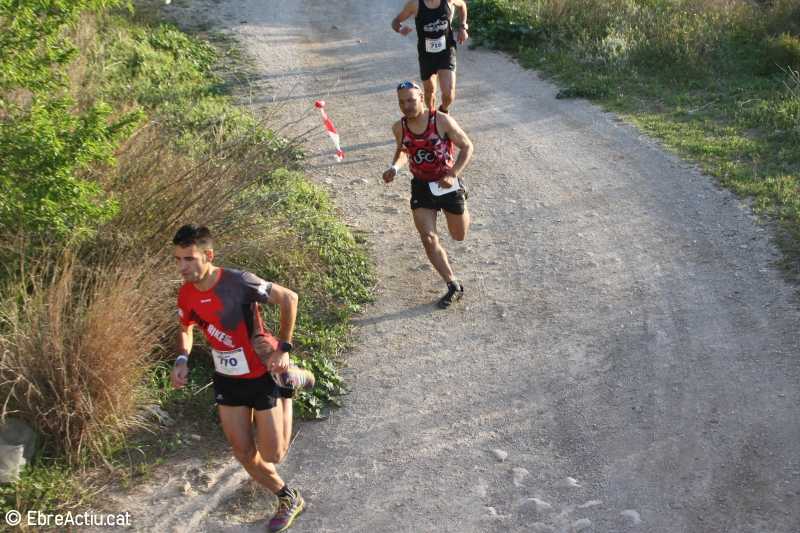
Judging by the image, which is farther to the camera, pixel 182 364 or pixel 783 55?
pixel 783 55

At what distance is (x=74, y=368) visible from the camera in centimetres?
575

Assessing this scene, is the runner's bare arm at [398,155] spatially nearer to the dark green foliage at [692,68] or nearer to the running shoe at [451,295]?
the running shoe at [451,295]

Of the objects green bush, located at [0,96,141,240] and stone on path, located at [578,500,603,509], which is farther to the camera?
green bush, located at [0,96,141,240]

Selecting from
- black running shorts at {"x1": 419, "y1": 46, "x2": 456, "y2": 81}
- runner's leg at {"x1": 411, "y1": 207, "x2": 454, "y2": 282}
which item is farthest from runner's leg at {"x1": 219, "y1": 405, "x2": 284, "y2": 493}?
black running shorts at {"x1": 419, "y1": 46, "x2": 456, "y2": 81}

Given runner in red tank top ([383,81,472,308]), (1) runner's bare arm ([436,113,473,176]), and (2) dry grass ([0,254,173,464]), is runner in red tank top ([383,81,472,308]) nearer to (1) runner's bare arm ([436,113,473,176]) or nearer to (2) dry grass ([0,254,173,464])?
(1) runner's bare arm ([436,113,473,176])

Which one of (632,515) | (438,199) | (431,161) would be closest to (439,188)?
(438,199)

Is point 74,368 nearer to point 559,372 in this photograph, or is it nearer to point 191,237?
point 191,237

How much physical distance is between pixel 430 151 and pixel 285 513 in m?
3.19

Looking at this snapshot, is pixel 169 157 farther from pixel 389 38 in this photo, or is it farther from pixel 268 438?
pixel 389 38

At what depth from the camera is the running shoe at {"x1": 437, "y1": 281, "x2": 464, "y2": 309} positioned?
25.1ft

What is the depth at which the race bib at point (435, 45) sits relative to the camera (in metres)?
10.1

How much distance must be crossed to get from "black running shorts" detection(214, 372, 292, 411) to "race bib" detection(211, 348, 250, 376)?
5 cm

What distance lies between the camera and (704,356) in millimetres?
6645

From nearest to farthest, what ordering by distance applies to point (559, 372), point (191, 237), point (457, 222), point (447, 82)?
point (191, 237)
point (559, 372)
point (457, 222)
point (447, 82)
